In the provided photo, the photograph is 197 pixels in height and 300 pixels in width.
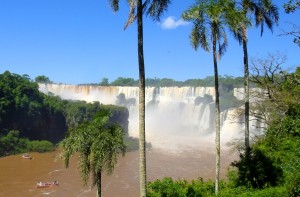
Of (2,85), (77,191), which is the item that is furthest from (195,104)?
(77,191)

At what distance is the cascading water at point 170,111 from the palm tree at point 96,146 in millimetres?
51226

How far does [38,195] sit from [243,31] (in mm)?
23035

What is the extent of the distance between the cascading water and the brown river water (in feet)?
46.4

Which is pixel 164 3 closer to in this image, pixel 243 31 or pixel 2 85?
pixel 243 31

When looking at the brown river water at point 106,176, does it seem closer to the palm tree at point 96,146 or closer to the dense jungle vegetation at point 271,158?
the dense jungle vegetation at point 271,158

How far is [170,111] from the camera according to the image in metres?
87.8

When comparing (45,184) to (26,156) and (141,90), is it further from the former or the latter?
(141,90)

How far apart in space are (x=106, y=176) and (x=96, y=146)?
2276 cm

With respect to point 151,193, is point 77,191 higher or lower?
lower

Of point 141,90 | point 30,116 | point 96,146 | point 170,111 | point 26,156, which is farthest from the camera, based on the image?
point 170,111

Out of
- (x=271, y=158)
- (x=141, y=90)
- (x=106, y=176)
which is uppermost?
(x=141, y=90)

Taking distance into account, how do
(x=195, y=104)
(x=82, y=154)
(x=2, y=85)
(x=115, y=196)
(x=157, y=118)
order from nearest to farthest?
(x=82, y=154)
(x=115, y=196)
(x=2, y=85)
(x=195, y=104)
(x=157, y=118)

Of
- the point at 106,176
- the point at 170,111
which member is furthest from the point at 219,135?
the point at 170,111

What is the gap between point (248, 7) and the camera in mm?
13938
